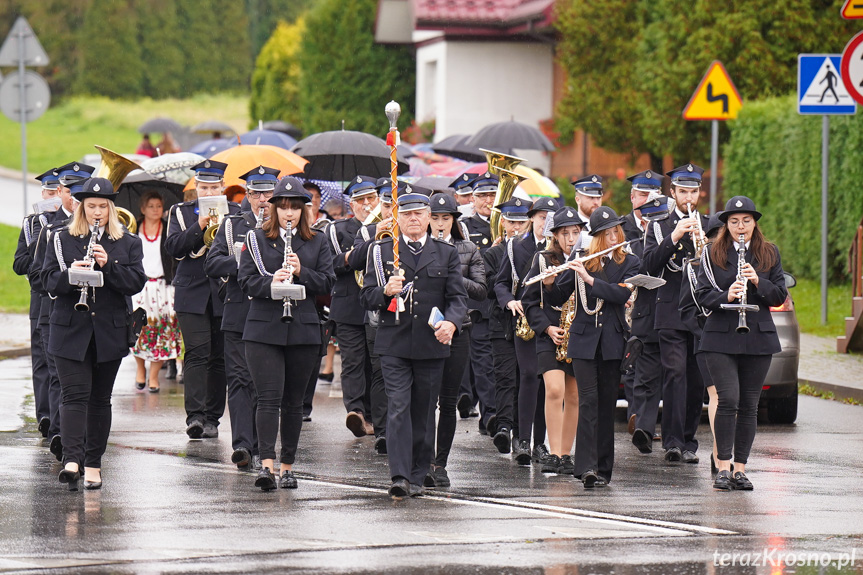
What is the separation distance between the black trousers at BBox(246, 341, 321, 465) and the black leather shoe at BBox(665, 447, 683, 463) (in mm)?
2867

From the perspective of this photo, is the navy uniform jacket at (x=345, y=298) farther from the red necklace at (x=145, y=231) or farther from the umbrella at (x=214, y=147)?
the umbrella at (x=214, y=147)

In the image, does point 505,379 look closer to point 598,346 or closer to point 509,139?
point 598,346

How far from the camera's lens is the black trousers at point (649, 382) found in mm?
11838

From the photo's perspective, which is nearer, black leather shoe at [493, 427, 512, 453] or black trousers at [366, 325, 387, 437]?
black leather shoe at [493, 427, 512, 453]

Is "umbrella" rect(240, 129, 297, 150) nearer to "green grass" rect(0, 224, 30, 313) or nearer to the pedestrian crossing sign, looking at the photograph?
"green grass" rect(0, 224, 30, 313)

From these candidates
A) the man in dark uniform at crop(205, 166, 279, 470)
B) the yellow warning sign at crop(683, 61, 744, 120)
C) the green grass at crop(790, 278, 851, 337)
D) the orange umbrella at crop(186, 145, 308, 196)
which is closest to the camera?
the man in dark uniform at crop(205, 166, 279, 470)

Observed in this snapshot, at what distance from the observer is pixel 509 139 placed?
22344 millimetres

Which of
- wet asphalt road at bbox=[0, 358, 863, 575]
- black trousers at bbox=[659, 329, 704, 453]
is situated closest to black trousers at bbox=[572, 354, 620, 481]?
wet asphalt road at bbox=[0, 358, 863, 575]

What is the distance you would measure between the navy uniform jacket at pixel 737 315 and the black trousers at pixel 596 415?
673 millimetres

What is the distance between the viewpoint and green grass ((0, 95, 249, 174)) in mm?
58519

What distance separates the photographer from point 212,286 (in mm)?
12109

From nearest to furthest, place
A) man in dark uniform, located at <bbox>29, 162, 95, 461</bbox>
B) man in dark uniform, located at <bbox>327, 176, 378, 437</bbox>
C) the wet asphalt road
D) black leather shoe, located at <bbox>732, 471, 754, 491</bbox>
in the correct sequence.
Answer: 1. the wet asphalt road
2. black leather shoe, located at <bbox>732, 471, 754, 491</bbox>
3. man in dark uniform, located at <bbox>29, 162, 95, 461</bbox>
4. man in dark uniform, located at <bbox>327, 176, 378, 437</bbox>

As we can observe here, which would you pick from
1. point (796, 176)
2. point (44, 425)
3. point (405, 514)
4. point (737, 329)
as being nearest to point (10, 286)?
point (796, 176)

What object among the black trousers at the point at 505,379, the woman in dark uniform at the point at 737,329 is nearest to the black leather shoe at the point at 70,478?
the black trousers at the point at 505,379
